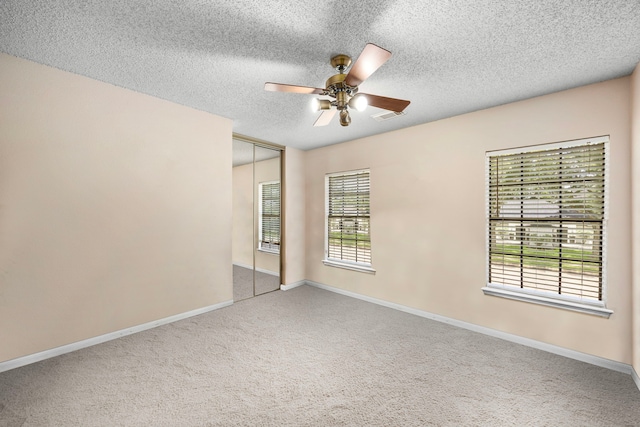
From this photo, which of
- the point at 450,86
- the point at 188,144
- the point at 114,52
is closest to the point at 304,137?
the point at 188,144

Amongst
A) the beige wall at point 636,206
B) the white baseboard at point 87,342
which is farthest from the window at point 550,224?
the white baseboard at point 87,342

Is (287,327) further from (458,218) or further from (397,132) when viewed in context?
(397,132)

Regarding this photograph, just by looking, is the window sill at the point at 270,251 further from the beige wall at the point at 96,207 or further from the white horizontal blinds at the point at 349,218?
the beige wall at the point at 96,207

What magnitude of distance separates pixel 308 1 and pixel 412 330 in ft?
10.8

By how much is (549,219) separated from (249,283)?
3.92m

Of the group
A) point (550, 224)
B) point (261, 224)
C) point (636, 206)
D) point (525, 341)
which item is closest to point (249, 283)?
point (261, 224)

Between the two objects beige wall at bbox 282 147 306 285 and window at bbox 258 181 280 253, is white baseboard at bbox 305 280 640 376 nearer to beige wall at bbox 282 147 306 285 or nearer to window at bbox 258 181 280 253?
beige wall at bbox 282 147 306 285

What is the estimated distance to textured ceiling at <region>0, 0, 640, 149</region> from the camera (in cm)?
168

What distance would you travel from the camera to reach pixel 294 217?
16.5 ft

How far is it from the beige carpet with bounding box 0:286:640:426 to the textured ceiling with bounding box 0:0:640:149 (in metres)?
2.57

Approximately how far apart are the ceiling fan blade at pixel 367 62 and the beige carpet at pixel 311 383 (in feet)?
7.56

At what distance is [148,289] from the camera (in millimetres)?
3092

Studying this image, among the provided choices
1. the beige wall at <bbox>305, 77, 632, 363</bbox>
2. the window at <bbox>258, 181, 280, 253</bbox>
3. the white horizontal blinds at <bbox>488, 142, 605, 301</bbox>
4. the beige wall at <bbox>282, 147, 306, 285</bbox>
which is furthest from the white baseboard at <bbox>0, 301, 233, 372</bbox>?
the white horizontal blinds at <bbox>488, 142, 605, 301</bbox>

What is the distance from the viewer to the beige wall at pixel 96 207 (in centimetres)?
230
